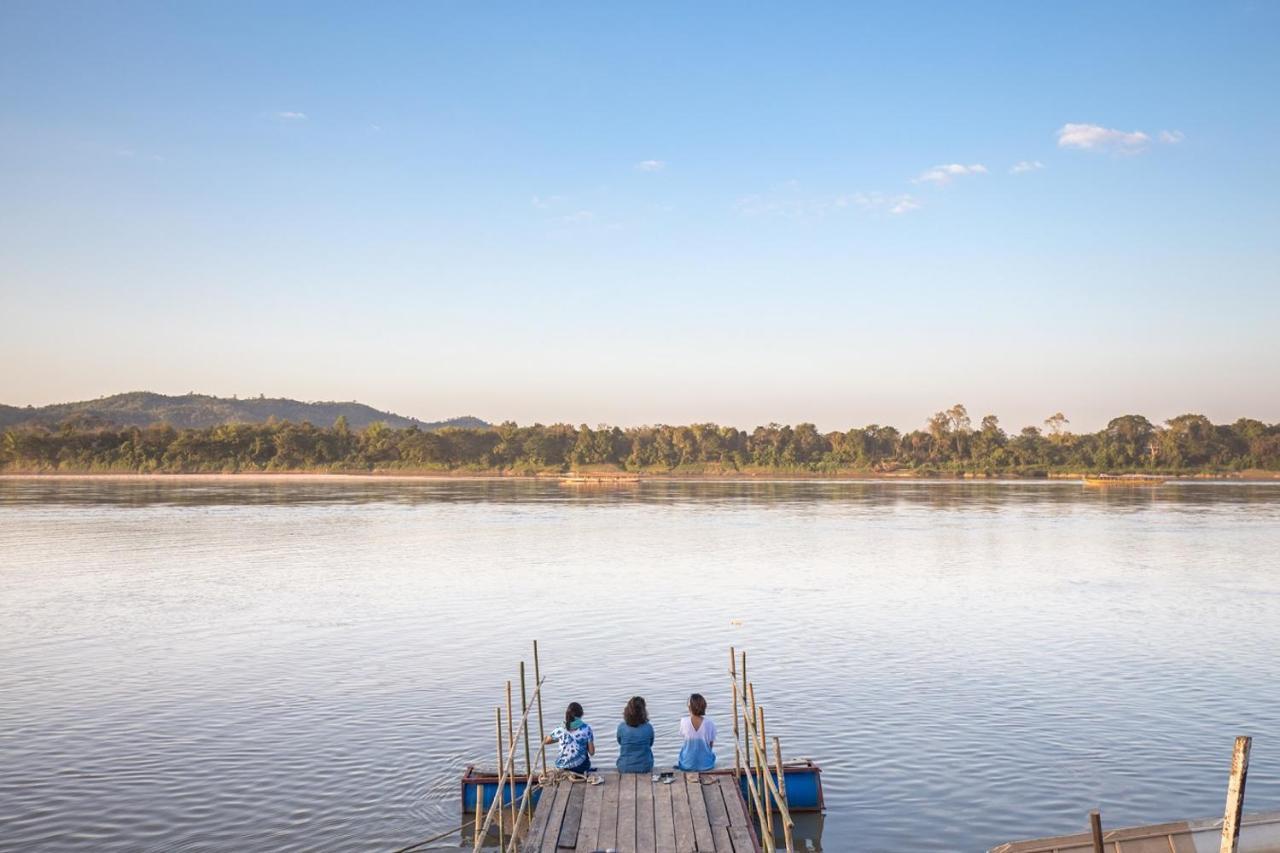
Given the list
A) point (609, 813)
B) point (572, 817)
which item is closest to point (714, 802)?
point (609, 813)

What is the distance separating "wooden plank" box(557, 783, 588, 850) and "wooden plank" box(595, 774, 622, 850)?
1.06 feet

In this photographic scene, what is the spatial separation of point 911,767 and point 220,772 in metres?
12.6

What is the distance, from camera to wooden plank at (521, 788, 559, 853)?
1336 centimetres

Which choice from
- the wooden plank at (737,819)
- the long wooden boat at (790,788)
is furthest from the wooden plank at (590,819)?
the wooden plank at (737,819)

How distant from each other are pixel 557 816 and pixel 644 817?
121cm

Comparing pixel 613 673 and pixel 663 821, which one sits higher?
pixel 663 821

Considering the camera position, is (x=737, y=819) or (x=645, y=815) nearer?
(x=737, y=819)

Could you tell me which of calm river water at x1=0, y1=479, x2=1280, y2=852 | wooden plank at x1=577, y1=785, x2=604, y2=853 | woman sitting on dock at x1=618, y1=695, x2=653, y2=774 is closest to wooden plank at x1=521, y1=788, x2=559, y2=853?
wooden plank at x1=577, y1=785, x2=604, y2=853

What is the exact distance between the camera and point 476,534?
72.2 meters

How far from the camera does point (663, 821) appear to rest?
14.1m

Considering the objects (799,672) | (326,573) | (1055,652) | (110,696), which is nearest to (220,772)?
(110,696)

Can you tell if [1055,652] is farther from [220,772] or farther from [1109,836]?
[220,772]

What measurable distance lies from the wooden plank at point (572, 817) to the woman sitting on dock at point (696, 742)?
180 cm

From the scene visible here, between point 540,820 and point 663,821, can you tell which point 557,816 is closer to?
point 540,820
